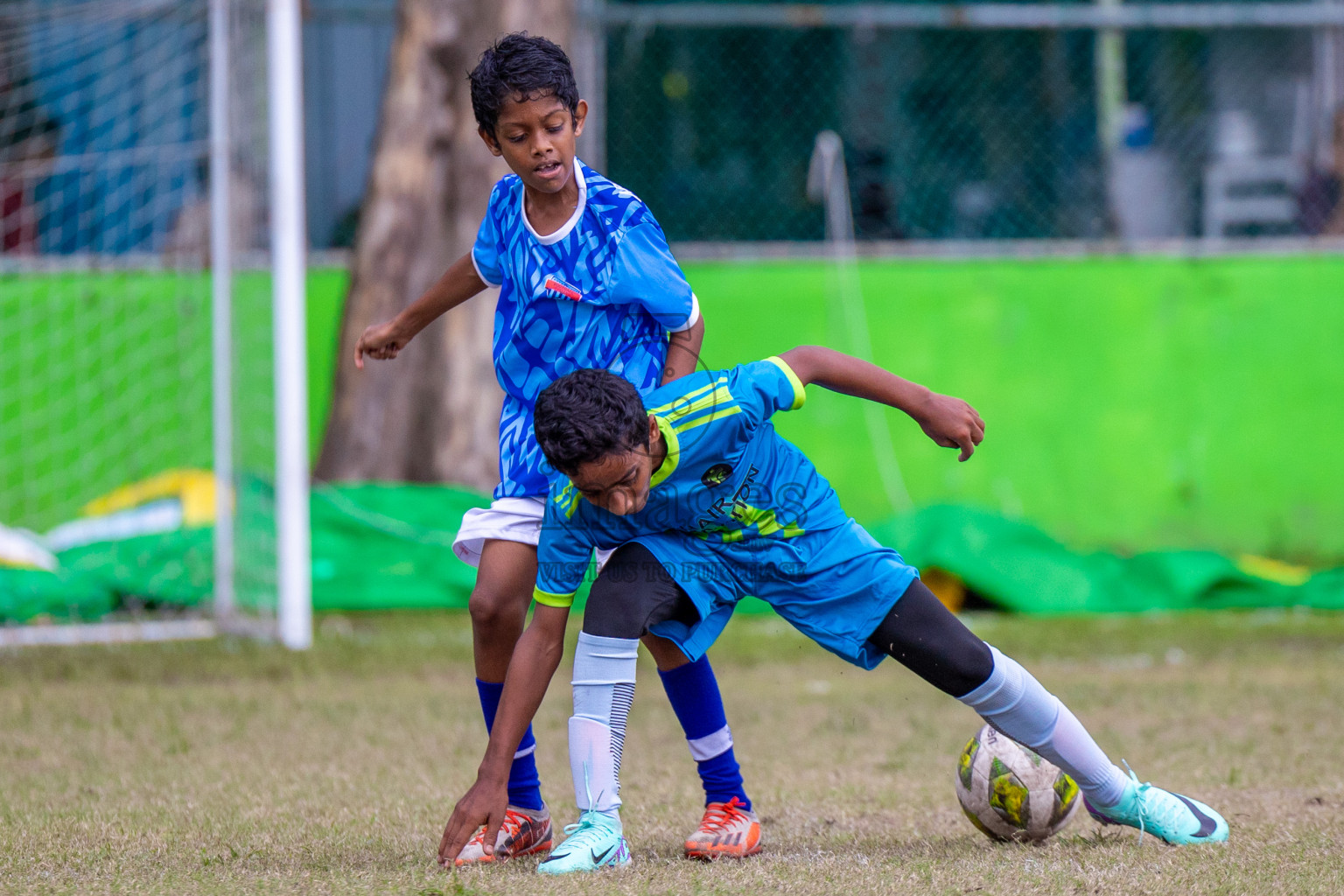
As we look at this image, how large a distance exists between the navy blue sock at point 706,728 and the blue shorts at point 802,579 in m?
0.29

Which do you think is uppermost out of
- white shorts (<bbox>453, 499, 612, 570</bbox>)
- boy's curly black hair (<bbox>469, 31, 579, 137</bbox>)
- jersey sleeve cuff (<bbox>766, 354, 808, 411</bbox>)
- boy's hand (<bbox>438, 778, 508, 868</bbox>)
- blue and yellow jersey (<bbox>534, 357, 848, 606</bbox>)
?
boy's curly black hair (<bbox>469, 31, 579, 137</bbox>)

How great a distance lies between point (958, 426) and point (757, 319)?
600 cm

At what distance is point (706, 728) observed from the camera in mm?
3371

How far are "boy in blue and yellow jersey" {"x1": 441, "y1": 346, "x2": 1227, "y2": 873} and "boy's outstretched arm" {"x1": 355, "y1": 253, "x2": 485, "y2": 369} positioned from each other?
0.65m

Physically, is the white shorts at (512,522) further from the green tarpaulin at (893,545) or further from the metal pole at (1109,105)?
the metal pole at (1109,105)

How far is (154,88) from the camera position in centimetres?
883

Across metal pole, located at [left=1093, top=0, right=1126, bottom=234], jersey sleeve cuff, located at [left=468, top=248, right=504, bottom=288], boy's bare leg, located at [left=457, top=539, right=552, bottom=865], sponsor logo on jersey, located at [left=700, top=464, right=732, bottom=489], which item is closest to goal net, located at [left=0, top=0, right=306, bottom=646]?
jersey sleeve cuff, located at [left=468, top=248, right=504, bottom=288]

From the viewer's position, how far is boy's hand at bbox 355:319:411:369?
359 cm

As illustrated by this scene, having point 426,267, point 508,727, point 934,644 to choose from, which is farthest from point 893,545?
point 508,727

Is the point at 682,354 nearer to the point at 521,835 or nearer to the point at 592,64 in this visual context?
the point at 521,835

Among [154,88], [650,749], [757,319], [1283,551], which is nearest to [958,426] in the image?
[650,749]

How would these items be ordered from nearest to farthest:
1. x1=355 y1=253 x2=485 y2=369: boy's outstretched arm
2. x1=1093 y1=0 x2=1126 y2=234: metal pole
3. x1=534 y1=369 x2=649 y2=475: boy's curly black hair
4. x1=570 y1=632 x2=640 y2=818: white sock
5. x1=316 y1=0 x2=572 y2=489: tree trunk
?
x1=534 y1=369 x2=649 y2=475: boy's curly black hair, x1=570 y1=632 x2=640 y2=818: white sock, x1=355 y1=253 x2=485 y2=369: boy's outstretched arm, x1=316 y1=0 x2=572 y2=489: tree trunk, x1=1093 y1=0 x2=1126 y2=234: metal pole

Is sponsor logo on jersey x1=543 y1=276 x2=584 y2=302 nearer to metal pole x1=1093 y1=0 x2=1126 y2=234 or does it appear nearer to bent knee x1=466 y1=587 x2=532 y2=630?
bent knee x1=466 y1=587 x2=532 y2=630

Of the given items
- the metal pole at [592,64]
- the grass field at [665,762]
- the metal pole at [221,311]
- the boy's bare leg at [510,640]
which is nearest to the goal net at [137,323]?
the metal pole at [221,311]
